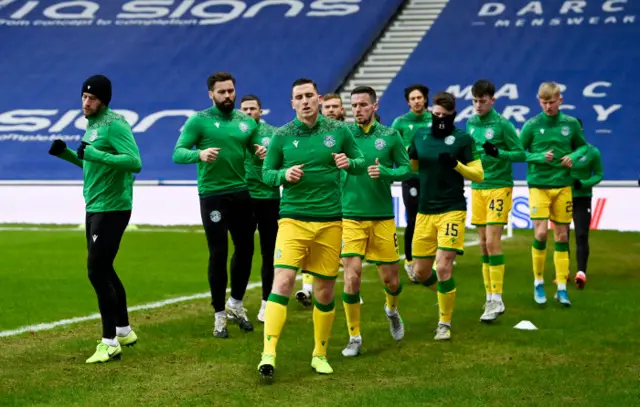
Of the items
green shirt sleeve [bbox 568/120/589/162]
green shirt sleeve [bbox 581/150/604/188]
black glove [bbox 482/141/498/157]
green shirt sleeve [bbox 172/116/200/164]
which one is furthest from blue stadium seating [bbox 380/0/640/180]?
green shirt sleeve [bbox 172/116/200/164]

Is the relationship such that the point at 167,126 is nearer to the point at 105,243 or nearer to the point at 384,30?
the point at 384,30

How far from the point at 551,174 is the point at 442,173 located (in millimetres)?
2545

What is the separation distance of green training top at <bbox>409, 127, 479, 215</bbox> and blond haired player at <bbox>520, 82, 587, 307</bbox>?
227 centimetres

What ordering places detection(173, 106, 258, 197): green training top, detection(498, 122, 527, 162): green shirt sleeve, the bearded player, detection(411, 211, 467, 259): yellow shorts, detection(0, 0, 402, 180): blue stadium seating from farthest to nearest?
1. detection(0, 0, 402, 180): blue stadium seating
2. detection(498, 122, 527, 162): green shirt sleeve
3. detection(173, 106, 258, 197): green training top
4. detection(411, 211, 467, 259): yellow shorts
5. the bearded player

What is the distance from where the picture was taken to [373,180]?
923 centimetres

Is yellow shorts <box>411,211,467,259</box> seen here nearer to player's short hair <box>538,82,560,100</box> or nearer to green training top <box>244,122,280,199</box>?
green training top <box>244,122,280,199</box>

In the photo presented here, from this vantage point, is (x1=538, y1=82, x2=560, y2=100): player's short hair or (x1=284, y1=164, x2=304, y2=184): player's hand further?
(x1=538, y1=82, x2=560, y2=100): player's short hair

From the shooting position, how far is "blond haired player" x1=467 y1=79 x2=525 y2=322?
1085 centimetres

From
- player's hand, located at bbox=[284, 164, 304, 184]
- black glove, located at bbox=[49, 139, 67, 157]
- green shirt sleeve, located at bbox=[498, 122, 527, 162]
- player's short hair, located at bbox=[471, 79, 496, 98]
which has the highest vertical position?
black glove, located at bbox=[49, 139, 67, 157]

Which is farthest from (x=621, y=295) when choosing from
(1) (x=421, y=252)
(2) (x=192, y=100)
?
(2) (x=192, y=100)

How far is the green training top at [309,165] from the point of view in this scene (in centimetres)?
794

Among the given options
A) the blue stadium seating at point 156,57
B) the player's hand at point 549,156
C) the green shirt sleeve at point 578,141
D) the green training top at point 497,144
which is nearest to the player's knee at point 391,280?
the green training top at point 497,144

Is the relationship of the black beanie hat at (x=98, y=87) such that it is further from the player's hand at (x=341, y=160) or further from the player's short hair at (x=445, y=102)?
the player's short hair at (x=445, y=102)

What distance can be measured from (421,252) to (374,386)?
2469 mm
